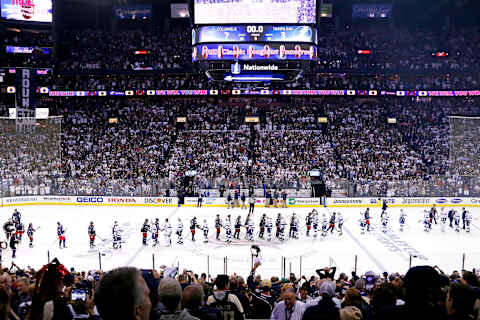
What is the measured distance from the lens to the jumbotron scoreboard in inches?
744

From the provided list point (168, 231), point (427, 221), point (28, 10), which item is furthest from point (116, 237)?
point (28, 10)

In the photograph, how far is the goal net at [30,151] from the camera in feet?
102

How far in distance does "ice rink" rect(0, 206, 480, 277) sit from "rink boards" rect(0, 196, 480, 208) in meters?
3.10

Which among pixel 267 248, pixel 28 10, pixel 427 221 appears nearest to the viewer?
pixel 267 248

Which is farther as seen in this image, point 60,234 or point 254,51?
point 254,51

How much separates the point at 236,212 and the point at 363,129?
53.0 feet

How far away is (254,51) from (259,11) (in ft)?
5.54

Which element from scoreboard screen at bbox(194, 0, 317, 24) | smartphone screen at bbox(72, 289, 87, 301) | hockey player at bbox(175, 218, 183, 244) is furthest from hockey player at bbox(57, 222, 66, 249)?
smartphone screen at bbox(72, 289, 87, 301)

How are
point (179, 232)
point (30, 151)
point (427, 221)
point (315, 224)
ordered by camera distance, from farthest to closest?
point (30, 151), point (427, 221), point (315, 224), point (179, 232)

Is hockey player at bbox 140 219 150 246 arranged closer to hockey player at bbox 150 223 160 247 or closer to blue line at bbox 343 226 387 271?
hockey player at bbox 150 223 160 247

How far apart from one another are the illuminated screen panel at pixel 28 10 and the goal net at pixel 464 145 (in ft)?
105

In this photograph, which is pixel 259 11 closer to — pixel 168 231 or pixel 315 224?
pixel 315 224

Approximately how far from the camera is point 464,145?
117 feet

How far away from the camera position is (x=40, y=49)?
38.7m
